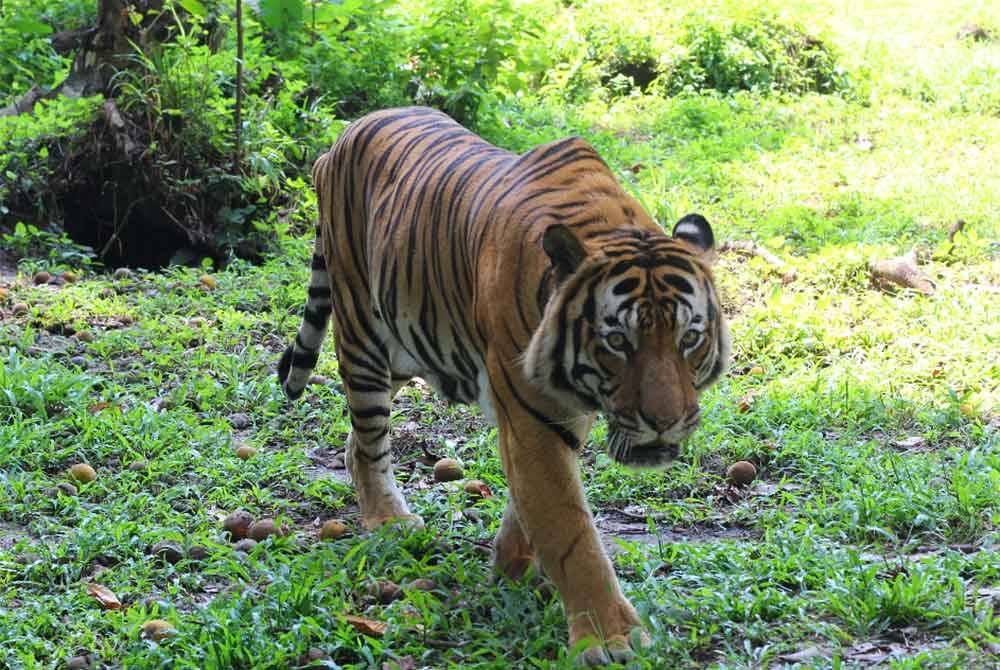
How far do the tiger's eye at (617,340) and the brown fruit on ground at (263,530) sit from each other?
1.88 m

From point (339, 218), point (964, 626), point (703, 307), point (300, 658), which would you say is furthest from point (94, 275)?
point (964, 626)

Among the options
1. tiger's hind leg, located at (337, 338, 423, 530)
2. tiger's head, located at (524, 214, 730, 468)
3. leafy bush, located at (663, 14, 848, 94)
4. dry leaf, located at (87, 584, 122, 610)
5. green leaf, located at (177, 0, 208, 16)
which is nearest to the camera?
tiger's head, located at (524, 214, 730, 468)

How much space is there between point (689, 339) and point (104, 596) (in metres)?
2.18

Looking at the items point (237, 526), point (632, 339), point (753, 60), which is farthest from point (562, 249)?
point (753, 60)

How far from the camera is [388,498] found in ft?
16.6

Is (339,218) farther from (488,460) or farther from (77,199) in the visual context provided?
(77,199)

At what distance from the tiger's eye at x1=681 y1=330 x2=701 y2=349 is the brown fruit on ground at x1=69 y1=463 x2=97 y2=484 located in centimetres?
289

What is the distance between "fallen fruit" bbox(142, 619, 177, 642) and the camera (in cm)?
403

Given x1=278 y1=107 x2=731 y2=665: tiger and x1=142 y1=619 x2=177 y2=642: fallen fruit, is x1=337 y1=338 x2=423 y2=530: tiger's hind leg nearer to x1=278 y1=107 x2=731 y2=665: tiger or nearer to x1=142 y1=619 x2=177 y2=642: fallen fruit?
x1=278 y1=107 x2=731 y2=665: tiger

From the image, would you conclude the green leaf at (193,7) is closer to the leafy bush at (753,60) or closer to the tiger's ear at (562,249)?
the leafy bush at (753,60)

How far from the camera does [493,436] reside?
232 inches

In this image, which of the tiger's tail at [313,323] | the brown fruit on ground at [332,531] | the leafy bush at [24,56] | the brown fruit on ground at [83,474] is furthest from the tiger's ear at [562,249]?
the leafy bush at [24,56]

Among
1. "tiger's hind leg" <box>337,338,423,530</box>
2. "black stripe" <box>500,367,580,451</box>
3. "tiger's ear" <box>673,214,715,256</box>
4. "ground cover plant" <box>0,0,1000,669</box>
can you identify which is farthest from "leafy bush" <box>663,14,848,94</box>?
"black stripe" <box>500,367,580,451</box>

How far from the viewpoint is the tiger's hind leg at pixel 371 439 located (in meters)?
5.05
